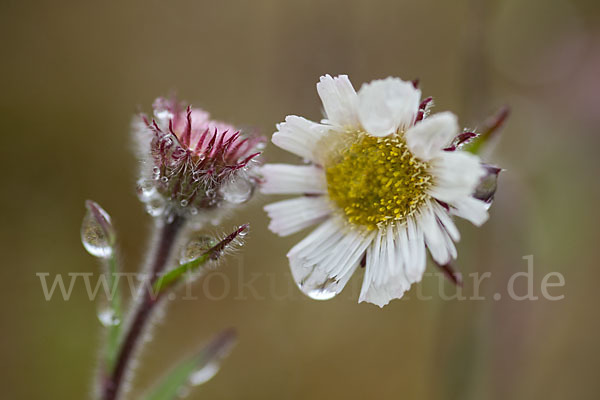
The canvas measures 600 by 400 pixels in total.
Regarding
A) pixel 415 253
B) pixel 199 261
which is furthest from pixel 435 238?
pixel 199 261

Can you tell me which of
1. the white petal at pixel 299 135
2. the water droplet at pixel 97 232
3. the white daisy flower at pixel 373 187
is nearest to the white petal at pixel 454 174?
the white daisy flower at pixel 373 187

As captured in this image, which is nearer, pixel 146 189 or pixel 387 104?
pixel 387 104

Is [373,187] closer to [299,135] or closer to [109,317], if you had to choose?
[299,135]

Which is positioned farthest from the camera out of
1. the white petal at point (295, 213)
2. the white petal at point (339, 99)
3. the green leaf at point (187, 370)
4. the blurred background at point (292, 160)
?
the blurred background at point (292, 160)

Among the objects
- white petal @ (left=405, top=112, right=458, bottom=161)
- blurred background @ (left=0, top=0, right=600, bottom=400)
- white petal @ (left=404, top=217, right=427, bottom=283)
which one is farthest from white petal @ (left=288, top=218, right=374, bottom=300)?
blurred background @ (left=0, top=0, right=600, bottom=400)

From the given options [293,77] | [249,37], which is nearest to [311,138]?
[293,77]

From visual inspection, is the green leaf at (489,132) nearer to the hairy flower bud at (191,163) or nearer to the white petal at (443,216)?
the white petal at (443,216)

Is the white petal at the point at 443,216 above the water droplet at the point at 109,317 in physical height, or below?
below

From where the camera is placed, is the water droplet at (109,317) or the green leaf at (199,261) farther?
the water droplet at (109,317)
